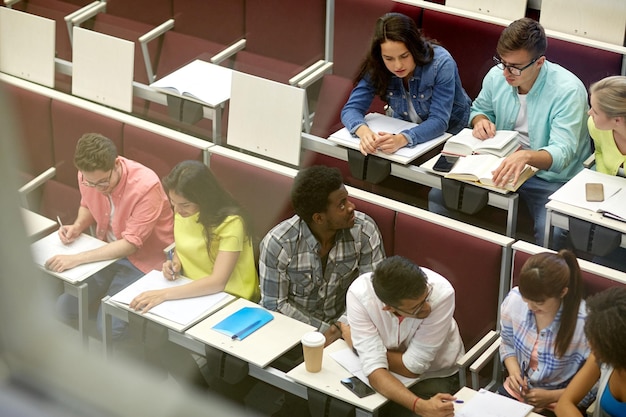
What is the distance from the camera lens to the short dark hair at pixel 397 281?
4.69ft

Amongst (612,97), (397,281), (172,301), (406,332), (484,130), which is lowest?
(172,301)

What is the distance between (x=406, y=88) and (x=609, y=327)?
0.84 m

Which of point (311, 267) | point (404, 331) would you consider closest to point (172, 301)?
point (311, 267)

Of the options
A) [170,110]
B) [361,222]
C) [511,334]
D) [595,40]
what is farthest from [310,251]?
[595,40]

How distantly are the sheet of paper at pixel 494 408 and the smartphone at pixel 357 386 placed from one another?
0.15 metres

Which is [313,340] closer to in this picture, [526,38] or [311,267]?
[311,267]

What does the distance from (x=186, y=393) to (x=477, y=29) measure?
7.16 ft

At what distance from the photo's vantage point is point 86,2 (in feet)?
9.53

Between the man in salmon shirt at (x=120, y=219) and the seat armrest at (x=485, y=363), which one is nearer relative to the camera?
the seat armrest at (x=485, y=363)

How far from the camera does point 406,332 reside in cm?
152

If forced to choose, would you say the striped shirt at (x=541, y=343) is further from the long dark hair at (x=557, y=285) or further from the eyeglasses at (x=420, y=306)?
the eyeglasses at (x=420, y=306)

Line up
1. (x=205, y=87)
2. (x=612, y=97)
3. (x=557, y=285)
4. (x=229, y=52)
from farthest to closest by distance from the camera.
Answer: (x=229, y=52), (x=205, y=87), (x=612, y=97), (x=557, y=285)

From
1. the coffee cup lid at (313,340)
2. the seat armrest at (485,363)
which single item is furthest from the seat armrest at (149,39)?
the seat armrest at (485,363)

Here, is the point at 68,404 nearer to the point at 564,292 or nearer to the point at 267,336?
the point at 564,292
